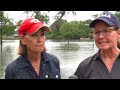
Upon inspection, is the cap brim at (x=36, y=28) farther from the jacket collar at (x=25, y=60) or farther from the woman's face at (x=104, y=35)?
the woman's face at (x=104, y=35)

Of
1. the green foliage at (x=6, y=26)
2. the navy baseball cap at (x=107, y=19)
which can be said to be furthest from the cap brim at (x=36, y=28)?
the green foliage at (x=6, y=26)

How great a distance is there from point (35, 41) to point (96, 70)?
0.47 metres

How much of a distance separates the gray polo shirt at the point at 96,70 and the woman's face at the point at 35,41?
33 centimetres

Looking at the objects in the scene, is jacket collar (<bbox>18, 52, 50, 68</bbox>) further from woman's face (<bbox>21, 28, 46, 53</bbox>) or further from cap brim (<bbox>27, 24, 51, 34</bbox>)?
cap brim (<bbox>27, 24, 51, 34</bbox>)

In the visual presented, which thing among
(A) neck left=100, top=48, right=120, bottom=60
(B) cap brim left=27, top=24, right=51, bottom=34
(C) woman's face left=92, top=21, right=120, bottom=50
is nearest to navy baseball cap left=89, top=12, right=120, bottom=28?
(C) woman's face left=92, top=21, right=120, bottom=50

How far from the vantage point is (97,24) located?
1854 millimetres

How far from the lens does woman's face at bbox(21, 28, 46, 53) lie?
1845 mm

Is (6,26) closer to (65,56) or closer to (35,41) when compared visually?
(65,56)

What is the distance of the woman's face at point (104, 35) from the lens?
181 centimetres

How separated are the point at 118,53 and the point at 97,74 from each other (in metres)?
0.26
